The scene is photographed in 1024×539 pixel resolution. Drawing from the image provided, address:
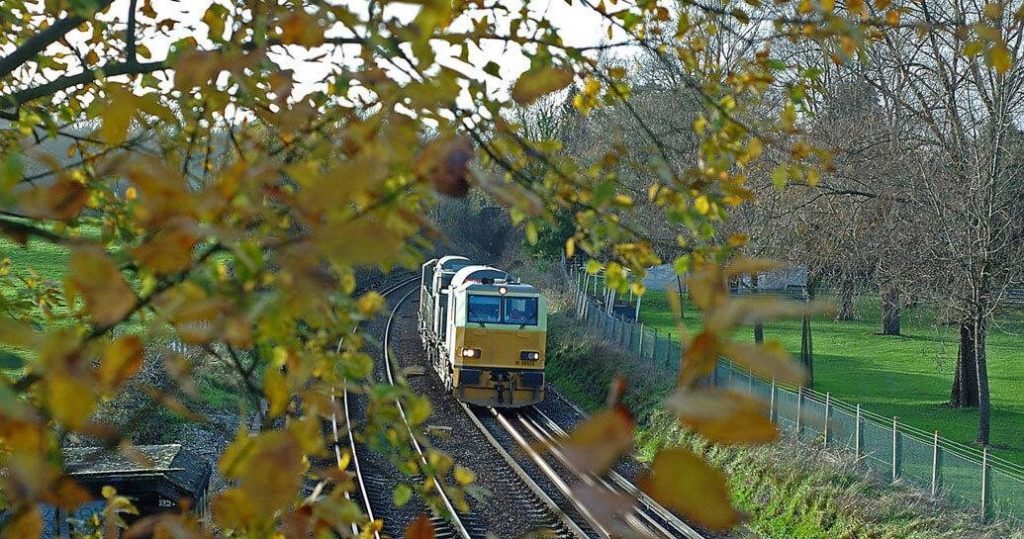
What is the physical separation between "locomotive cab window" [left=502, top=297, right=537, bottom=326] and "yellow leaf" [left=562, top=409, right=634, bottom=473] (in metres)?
18.6

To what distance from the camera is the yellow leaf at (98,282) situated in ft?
3.89

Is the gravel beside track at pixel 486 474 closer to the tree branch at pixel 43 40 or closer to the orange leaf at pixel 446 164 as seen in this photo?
the tree branch at pixel 43 40

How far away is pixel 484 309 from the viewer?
64.5 ft

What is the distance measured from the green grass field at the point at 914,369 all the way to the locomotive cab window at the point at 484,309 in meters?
4.80

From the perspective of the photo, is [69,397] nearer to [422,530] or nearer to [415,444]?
[422,530]

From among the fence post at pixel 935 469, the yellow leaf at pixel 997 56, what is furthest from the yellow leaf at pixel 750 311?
the fence post at pixel 935 469

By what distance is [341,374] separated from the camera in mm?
2594

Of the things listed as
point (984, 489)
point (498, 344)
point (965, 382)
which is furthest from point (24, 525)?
point (965, 382)

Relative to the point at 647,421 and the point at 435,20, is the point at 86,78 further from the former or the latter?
the point at 647,421

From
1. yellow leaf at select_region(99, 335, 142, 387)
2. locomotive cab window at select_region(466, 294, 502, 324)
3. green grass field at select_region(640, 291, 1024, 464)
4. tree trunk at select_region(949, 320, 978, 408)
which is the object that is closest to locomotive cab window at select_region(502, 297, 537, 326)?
locomotive cab window at select_region(466, 294, 502, 324)

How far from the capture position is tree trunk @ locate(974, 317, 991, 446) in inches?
623

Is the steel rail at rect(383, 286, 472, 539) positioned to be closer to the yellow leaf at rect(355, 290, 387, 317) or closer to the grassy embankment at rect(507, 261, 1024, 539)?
the yellow leaf at rect(355, 290, 387, 317)

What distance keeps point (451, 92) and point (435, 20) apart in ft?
1.03

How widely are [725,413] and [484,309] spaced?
18.6 m
